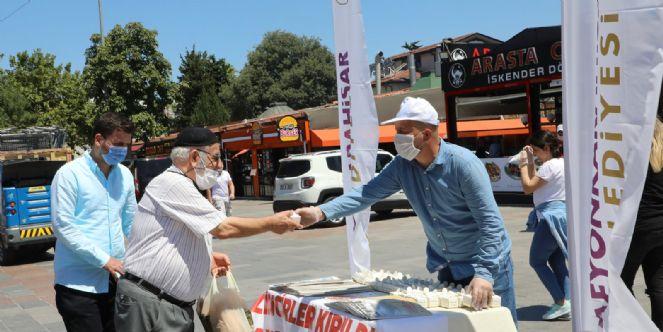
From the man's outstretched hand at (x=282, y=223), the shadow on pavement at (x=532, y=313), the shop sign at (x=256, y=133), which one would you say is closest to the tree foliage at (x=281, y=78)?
the shop sign at (x=256, y=133)

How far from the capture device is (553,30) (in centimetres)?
2027

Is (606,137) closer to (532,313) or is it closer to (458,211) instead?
(458,211)

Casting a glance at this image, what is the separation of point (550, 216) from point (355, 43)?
2446mm

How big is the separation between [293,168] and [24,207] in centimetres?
664

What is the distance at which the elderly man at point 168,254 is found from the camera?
3.20m

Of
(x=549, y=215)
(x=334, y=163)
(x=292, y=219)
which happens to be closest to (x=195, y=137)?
(x=292, y=219)

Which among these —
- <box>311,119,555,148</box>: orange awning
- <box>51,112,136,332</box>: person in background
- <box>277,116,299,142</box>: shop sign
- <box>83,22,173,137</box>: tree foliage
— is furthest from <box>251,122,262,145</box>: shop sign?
<box>51,112,136,332</box>: person in background

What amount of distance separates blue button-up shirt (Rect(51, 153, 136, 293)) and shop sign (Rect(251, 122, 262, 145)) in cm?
2448

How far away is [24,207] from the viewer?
521 inches

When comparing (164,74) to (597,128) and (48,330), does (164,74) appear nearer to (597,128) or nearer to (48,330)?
(48,330)

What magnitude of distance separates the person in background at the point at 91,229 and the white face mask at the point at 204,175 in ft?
2.52

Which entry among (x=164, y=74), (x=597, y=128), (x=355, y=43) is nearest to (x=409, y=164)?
(x=597, y=128)

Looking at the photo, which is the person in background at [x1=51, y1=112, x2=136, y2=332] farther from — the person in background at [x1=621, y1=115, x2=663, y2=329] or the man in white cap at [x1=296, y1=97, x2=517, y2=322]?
the person in background at [x1=621, y1=115, x2=663, y2=329]

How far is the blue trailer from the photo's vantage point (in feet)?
43.1
